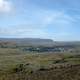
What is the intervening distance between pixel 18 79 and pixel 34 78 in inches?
91.3

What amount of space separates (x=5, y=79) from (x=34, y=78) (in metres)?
4.10

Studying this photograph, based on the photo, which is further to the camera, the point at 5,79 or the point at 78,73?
the point at 78,73

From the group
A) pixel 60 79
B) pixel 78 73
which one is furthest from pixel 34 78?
pixel 78 73

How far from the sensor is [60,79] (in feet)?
110

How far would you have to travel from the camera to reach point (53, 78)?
34.4 m

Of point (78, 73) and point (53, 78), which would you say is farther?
point (78, 73)

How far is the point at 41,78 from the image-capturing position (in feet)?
114

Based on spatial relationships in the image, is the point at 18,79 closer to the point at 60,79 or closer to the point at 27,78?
the point at 27,78

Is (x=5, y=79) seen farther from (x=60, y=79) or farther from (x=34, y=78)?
(x=60, y=79)

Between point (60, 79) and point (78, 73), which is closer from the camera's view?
point (60, 79)

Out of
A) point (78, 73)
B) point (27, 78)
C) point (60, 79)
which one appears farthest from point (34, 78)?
point (78, 73)

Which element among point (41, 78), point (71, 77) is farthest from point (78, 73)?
point (41, 78)

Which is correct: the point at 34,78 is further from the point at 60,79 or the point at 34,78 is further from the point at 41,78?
the point at 60,79

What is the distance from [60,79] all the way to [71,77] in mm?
1717
